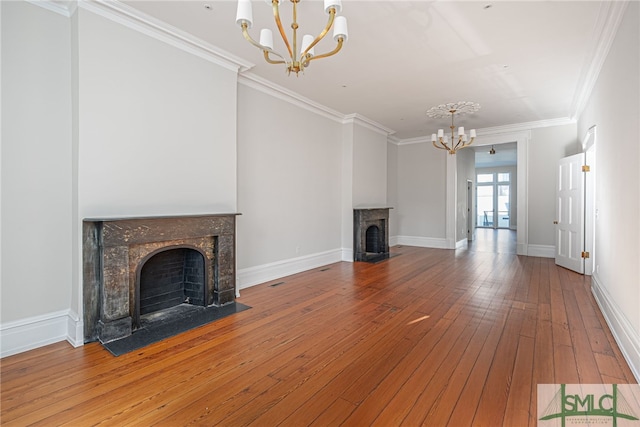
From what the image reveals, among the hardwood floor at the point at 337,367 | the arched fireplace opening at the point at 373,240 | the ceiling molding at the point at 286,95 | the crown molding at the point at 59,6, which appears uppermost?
the ceiling molding at the point at 286,95

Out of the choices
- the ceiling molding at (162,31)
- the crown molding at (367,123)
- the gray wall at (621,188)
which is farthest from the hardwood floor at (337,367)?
the crown molding at (367,123)

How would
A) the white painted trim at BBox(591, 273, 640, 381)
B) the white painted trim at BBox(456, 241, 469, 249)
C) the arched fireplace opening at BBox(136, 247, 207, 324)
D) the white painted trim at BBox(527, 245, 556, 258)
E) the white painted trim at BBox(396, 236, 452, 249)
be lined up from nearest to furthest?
the white painted trim at BBox(591, 273, 640, 381) → the arched fireplace opening at BBox(136, 247, 207, 324) → the white painted trim at BBox(527, 245, 556, 258) → the white painted trim at BBox(396, 236, 452, 249) → the white painted trim at BBox(456, 241, 469, 249)

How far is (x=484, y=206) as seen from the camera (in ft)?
49.6

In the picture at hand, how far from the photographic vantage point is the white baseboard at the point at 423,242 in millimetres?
8352

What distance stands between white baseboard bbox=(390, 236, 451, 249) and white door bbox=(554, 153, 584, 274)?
8.49ft

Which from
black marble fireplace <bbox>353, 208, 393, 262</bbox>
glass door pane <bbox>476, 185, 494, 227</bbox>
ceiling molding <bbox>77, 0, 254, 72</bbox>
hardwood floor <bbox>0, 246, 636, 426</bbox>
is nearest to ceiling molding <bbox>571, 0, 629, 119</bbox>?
hardwood floor <bbox>0, 246, 636, 426</bbox>

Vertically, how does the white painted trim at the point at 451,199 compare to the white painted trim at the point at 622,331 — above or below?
above

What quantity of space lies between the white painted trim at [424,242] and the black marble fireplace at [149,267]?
20.4ft

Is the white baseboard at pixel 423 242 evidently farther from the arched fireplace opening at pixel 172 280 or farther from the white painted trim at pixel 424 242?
the arched fireplace opening at pixel 172 280

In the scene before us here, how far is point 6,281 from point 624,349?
5.19 metres

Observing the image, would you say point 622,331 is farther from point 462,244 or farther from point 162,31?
point 462,244

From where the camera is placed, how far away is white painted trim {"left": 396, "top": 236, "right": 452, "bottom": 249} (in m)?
8.34

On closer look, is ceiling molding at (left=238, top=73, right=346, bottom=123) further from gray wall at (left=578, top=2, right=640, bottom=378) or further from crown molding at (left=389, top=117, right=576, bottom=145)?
gray wall at (left=578, top=2, right=640, bottom=378)

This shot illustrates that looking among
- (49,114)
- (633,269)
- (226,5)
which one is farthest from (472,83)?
(49,114)
